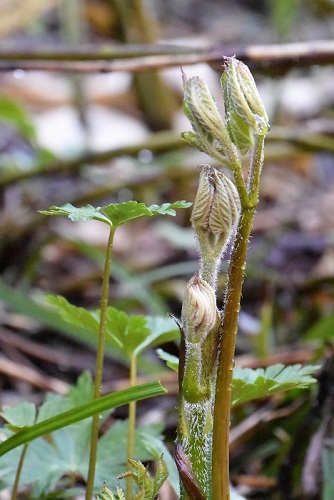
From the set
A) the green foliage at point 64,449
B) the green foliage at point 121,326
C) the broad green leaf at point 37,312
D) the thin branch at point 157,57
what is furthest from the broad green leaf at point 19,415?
the broad green leaf at point 37,312

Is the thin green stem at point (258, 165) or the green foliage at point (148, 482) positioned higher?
the thin green stem at point (258, 165)

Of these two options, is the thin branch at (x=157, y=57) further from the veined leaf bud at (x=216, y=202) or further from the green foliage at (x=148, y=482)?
the green foliage at (x=148, y=482)

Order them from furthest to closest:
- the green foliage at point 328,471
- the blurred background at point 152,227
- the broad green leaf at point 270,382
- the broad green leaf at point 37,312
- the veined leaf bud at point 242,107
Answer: the broad green leaf at point 37,312
the blurred background at point 152,227
the green foliage at point 328,471
the broad green leaf at point 270,382
the veined leaf bud at point 242,107

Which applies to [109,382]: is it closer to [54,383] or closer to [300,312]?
[54,383]

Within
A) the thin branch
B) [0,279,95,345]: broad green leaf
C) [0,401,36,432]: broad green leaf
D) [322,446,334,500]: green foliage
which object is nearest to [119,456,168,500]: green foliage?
[0,401,36,432]: broad green leaf

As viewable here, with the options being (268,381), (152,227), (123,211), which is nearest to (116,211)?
(123,211)

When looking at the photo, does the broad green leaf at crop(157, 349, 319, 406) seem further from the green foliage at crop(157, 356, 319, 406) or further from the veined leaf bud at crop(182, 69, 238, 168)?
the veined leaf bud at crop(182, 69, 238, 168)

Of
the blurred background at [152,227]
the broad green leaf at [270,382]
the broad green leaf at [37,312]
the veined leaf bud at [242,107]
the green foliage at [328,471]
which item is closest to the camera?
the veined leaf bud at [242,107]
